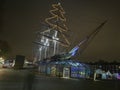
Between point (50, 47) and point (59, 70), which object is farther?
point (50, 47)

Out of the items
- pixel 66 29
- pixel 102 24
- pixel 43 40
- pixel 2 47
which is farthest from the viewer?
pixel 43 40

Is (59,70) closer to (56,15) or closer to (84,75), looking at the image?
(84,75)

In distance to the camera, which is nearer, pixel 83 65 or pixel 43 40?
pixel 83 65

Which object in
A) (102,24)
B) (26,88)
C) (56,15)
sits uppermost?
(56,15)

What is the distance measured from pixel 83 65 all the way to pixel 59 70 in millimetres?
6923

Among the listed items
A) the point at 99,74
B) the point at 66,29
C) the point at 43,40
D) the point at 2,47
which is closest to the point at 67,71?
the point at 99,74

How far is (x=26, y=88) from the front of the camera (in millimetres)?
8977

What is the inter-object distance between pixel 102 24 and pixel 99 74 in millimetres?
13842

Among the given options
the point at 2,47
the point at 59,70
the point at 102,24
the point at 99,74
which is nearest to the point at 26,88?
the point at 59,70

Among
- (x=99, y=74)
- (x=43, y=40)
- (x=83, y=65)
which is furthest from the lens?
(x=43, y=40)

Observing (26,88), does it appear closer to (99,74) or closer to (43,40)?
(99,74)

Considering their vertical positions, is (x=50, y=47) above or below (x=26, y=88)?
above

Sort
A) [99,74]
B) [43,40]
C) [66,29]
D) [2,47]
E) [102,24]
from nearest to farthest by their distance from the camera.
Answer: [99,74] < [102,24] < [2,47] < [66,29] < [43,40]

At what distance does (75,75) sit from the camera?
174 ft
